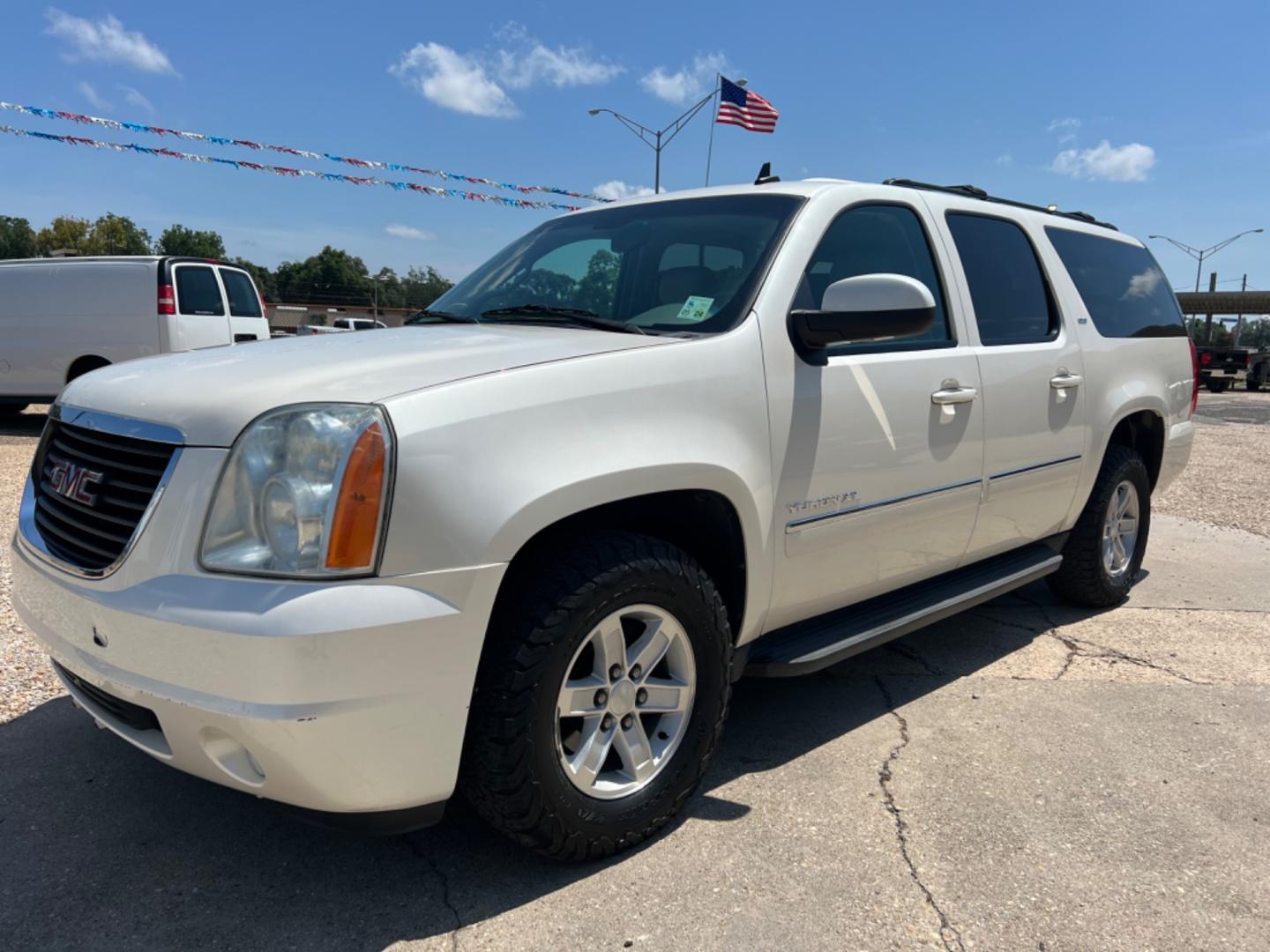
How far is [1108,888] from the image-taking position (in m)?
2.36

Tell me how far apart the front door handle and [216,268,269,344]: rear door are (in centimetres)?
1023

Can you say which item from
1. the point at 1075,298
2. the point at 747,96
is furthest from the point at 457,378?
the point at 747,96

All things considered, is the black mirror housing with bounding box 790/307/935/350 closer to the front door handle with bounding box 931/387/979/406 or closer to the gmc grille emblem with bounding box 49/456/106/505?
the front door handle with bounding box 931/387/979/406

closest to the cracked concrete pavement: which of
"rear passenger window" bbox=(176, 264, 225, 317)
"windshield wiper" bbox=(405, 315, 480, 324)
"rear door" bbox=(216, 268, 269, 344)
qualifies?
"windshield wiper" bbox=(405, 315, 480, 324)

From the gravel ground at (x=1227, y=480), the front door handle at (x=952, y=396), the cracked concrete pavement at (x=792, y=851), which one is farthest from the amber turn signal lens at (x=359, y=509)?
the gravel ground at (x=1227, y=480)

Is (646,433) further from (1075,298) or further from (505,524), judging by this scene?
(1075,298)

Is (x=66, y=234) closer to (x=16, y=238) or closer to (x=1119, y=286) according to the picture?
(x=16, y=238)

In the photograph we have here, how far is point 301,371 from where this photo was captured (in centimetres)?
216

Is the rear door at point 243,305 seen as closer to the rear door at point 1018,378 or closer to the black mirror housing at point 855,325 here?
the rear door at point 1018,378

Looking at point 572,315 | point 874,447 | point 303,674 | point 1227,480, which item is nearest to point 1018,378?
point 874,447

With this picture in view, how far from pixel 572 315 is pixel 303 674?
1.53 metres

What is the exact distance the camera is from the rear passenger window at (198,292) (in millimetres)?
10906

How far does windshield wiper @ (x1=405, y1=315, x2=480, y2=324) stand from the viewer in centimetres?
322

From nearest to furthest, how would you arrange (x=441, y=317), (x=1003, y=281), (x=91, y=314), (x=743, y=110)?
1. (x=441, y=317)
2. (x=1003, y=281)
3. (x=91, y=314)
4. (x=743, y=110)
